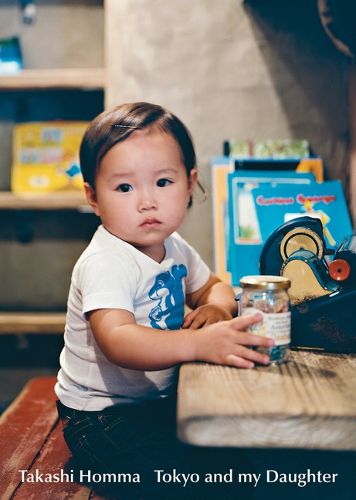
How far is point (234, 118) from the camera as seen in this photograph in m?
2.40

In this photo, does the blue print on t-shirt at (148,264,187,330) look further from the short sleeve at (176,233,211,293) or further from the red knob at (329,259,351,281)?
the red knob at (329,259,351,281)

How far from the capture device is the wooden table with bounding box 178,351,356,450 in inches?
28.9

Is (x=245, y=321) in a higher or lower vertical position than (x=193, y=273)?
higher

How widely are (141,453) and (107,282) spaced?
0.36m

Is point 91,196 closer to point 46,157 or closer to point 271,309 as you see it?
point 271,309

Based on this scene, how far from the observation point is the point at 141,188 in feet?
4.01

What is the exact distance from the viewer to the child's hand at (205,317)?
1.27 m

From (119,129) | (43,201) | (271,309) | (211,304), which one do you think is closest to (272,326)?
(271,309)

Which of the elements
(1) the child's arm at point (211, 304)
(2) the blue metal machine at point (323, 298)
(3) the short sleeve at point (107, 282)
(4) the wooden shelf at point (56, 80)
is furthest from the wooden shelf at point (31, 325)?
(2) the blue metal machine at point (323, 298)

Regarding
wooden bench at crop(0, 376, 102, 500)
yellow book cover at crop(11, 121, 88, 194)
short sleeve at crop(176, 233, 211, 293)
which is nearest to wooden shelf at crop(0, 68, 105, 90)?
yellow book cover at crop(11, 121, 88, 194)

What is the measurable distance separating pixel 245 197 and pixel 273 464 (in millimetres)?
1047

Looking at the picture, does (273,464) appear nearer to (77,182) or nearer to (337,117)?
(337,117)

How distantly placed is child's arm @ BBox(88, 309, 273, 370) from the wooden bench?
0.33 metres

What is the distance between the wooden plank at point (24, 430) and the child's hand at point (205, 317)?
490mm
